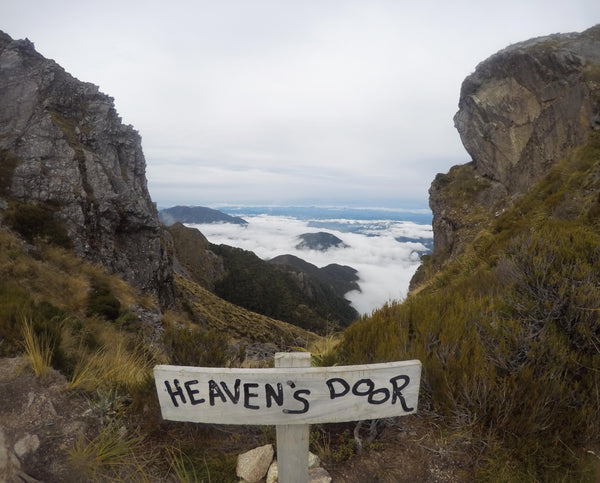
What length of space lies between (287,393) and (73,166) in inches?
948

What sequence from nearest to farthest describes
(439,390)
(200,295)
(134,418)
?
(439,390) < (134,418) < (200,295)

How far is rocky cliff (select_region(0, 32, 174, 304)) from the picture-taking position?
1734cm

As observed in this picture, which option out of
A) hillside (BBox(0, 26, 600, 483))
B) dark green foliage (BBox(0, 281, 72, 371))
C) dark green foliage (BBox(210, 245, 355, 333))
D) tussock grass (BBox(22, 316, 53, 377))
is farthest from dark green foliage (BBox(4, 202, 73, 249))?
dark green foliage (BBox(210, 245, 355, 333))

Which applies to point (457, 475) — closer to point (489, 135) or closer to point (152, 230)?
point (152, 230)

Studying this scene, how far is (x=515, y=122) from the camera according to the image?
20.5m

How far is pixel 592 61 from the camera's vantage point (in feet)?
56.0

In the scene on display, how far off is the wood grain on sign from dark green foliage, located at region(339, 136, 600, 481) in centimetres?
93

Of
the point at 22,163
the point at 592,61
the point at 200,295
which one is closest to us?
the point at 592,61

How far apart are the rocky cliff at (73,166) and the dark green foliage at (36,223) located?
37cm

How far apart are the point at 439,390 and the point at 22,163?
24.5 metres

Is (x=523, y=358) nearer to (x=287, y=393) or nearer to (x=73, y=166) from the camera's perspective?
(x=287, y=393)

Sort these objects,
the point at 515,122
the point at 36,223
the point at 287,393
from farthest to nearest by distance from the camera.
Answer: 1. the point at 515,122
2. the point at 36,223
3. the point at 287,393

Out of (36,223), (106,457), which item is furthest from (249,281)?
(106,457)

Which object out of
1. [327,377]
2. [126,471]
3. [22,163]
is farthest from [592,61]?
[22,163]
